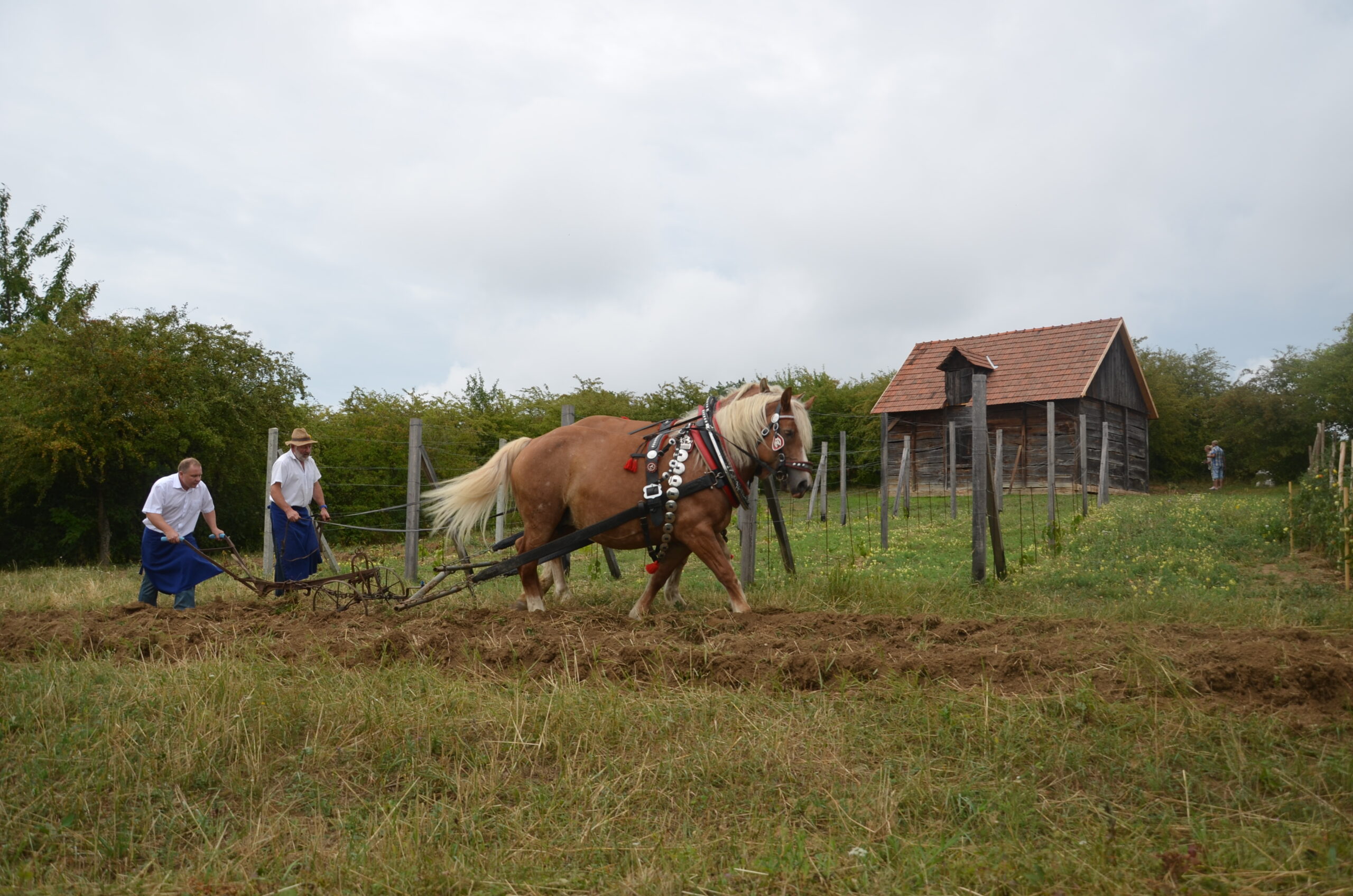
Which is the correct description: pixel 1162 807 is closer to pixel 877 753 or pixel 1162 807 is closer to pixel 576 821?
pixel 877 753

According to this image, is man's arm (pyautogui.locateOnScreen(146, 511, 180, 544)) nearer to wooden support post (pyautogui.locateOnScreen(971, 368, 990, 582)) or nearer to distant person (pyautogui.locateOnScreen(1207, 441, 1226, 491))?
wooden support post (pyautogui.locateOnScreen(971, 368, 990, 582))

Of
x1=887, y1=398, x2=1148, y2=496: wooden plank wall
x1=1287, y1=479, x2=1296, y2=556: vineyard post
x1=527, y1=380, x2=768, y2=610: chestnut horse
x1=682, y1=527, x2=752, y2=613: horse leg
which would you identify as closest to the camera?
x1=682, y1=527, x2=752, y2=613: horse leg

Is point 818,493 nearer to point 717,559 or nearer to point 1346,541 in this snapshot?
point 1346,541

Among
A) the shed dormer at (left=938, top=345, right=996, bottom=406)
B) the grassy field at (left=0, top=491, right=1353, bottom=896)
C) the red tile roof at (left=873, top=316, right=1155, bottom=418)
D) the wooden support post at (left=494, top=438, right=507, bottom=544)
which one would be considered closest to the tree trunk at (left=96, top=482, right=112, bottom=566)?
the wooden support post at (left=494, top=438, right=507, bottom=544)

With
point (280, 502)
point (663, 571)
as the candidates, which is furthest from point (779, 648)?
point (280, 502)

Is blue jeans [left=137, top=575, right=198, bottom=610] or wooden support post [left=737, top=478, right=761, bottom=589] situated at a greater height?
wooden support post [left=737, top=478, right=761, bottom=589]

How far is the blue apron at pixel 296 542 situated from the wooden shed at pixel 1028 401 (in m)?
18.1

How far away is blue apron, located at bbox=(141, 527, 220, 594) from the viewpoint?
7.30 m

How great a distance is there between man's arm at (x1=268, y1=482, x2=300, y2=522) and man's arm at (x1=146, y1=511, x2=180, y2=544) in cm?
75

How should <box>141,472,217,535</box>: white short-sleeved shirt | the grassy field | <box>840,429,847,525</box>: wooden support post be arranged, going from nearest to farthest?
the grassy field
<box>141,472,217,535</box>: white short-sleeved shirt
<box>840,429,847,525</box>: wooden support post

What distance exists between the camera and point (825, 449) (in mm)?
17812

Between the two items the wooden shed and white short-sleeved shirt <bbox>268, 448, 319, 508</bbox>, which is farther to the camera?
the wooden shed

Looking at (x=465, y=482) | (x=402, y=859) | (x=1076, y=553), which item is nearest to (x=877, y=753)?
(x=402, y=859)

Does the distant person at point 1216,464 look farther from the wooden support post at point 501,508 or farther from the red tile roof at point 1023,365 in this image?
the wooden support post at point 501,508
